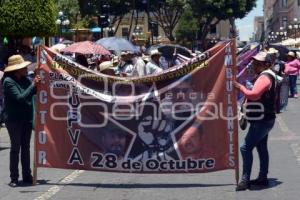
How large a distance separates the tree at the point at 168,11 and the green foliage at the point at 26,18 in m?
41.5

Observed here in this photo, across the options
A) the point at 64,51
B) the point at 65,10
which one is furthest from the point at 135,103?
the point at 65,10

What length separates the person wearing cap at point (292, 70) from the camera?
87.1 feet

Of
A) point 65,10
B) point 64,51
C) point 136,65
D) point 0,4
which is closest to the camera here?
point 136,65

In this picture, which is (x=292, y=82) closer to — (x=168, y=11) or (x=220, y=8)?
(x=220, y=8)

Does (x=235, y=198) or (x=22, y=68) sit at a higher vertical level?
(x=22, y=68)

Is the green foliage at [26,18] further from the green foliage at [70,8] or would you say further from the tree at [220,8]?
the tree at [220,8]

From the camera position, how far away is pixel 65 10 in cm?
5888

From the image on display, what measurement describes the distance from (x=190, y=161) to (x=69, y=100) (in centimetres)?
170

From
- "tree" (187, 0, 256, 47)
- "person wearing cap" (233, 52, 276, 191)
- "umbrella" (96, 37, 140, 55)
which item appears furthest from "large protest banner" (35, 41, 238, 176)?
"tree" (187, 0, 256, 47)

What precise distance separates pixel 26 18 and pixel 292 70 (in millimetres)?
9227

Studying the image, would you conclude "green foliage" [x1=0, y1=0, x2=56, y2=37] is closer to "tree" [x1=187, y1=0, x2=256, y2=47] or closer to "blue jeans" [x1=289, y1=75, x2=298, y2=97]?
"blue jeans" [x1=289, y1=75, x2=298, y2=97]

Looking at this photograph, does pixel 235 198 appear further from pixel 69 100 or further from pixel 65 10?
pixel 65 10

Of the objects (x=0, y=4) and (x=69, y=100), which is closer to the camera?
(x=69, y=100)

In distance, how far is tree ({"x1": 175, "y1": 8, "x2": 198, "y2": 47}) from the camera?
83594mm
